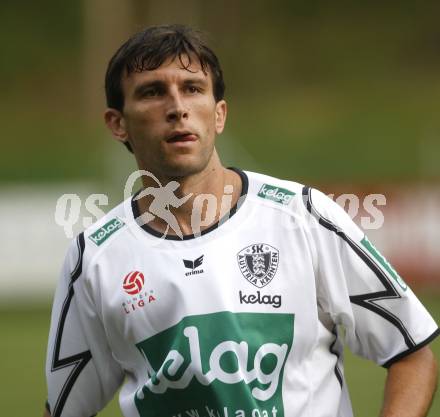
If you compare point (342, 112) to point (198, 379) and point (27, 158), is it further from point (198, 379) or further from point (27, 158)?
point (198, 379)

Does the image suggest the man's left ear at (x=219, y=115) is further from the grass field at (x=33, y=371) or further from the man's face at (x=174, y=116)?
the grass field at (x=33, y=371)

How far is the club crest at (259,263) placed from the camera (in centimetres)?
387

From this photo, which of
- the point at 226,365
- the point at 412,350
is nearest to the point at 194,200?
the point at 226,365

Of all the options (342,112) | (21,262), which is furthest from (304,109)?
(21,262)

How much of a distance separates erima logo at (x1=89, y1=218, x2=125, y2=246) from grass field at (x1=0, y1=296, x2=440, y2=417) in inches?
173

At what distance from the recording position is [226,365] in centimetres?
375

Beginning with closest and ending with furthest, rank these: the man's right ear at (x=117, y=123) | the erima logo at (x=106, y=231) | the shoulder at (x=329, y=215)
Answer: the shoulder at (x=329, y=215), the erima logo at (x=106, y=231), the man's right ear at (x=117, y=123)

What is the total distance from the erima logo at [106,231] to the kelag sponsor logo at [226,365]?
1.46 feet

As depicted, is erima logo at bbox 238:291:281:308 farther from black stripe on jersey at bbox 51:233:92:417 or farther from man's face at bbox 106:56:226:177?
black stripe on jersey at bbox 51:233:92:417

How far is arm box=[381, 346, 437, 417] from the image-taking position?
3721 millimetres

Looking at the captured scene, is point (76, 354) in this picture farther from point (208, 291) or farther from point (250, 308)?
point (250, 308)

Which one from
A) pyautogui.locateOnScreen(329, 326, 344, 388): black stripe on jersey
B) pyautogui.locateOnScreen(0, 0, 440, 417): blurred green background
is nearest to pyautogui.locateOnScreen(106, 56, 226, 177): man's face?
pyautogui.locateOnScreen(329, 326, 344, 388): black stripe on jersey

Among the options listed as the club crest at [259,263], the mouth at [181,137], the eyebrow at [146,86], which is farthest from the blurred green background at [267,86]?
the club crest at [259,263]

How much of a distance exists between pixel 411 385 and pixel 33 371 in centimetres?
718
